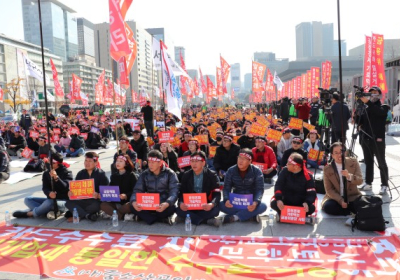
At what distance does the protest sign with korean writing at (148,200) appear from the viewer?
5.56 metres

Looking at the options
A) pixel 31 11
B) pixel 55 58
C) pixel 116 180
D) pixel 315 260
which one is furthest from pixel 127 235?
pixel 31 11

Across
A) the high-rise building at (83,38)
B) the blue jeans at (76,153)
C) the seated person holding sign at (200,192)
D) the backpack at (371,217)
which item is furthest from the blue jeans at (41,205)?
the high-rise building at (83,38)

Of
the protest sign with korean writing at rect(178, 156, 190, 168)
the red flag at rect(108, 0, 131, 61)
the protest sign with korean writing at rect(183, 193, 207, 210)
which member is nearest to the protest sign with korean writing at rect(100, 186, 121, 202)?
the protest sign with korean writing at rect(183, 193, 207, 210)

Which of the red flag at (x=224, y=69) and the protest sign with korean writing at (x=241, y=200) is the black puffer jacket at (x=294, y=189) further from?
the red flag at (x=224, y=69)

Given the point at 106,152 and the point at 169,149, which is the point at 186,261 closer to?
the point at 169,149

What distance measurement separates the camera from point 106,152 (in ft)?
50.6

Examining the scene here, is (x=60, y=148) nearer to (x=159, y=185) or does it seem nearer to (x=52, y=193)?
(x=52, y=193)

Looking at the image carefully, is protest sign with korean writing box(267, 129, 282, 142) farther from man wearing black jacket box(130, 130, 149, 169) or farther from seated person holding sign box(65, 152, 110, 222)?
seated person holding sign box(65, 152, 110, 222)

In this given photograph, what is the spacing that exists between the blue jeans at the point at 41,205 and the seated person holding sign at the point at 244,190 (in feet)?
9.49

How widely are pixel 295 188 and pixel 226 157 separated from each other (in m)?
2.96

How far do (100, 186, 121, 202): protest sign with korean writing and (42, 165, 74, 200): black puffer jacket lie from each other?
81 centimetres

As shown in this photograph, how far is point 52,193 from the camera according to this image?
19.7 ft

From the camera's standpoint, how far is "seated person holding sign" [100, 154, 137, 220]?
235 inches

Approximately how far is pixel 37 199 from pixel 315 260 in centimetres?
487
